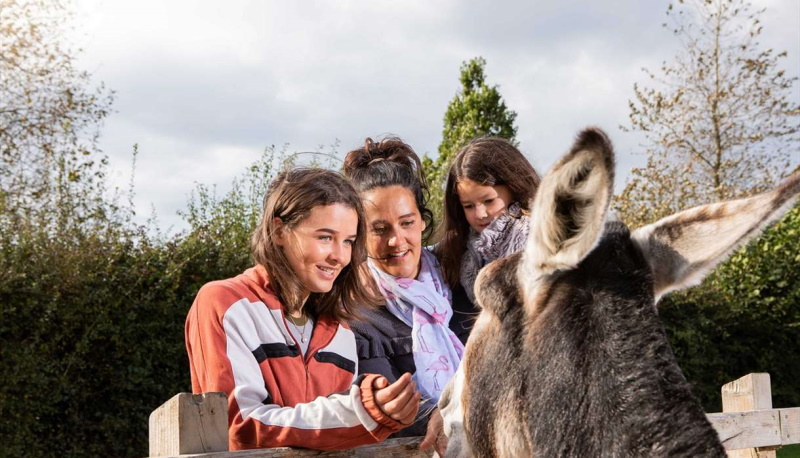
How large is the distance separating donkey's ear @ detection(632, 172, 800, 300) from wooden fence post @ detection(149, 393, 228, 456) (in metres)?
1.42

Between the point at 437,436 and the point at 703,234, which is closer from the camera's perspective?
the point at 703,234

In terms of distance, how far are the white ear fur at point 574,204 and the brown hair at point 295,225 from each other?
4.83 feet

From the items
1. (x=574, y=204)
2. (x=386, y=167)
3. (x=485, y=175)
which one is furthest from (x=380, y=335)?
(x=574, y=204)

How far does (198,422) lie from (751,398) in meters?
3.99

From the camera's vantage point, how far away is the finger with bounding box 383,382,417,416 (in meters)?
2.20

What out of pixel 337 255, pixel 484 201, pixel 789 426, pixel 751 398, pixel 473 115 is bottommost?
pixel 789 426

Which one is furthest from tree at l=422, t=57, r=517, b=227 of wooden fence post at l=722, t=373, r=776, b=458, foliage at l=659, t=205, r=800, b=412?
wooden fence post at l=722, t=373, r=776, b=458

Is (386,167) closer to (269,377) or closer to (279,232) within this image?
(279,232)

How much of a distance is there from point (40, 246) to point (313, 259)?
7131 millimetres

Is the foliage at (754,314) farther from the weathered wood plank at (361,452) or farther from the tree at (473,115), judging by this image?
the weathered wood plank at (361,452)

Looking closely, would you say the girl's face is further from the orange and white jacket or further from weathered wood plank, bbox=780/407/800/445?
weathered wood plank, bbox=780/407/800/445

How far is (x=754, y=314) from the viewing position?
1325cm

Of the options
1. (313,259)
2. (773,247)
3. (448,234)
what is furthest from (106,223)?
(773,247)

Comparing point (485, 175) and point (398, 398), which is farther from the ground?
point (485, 175)
